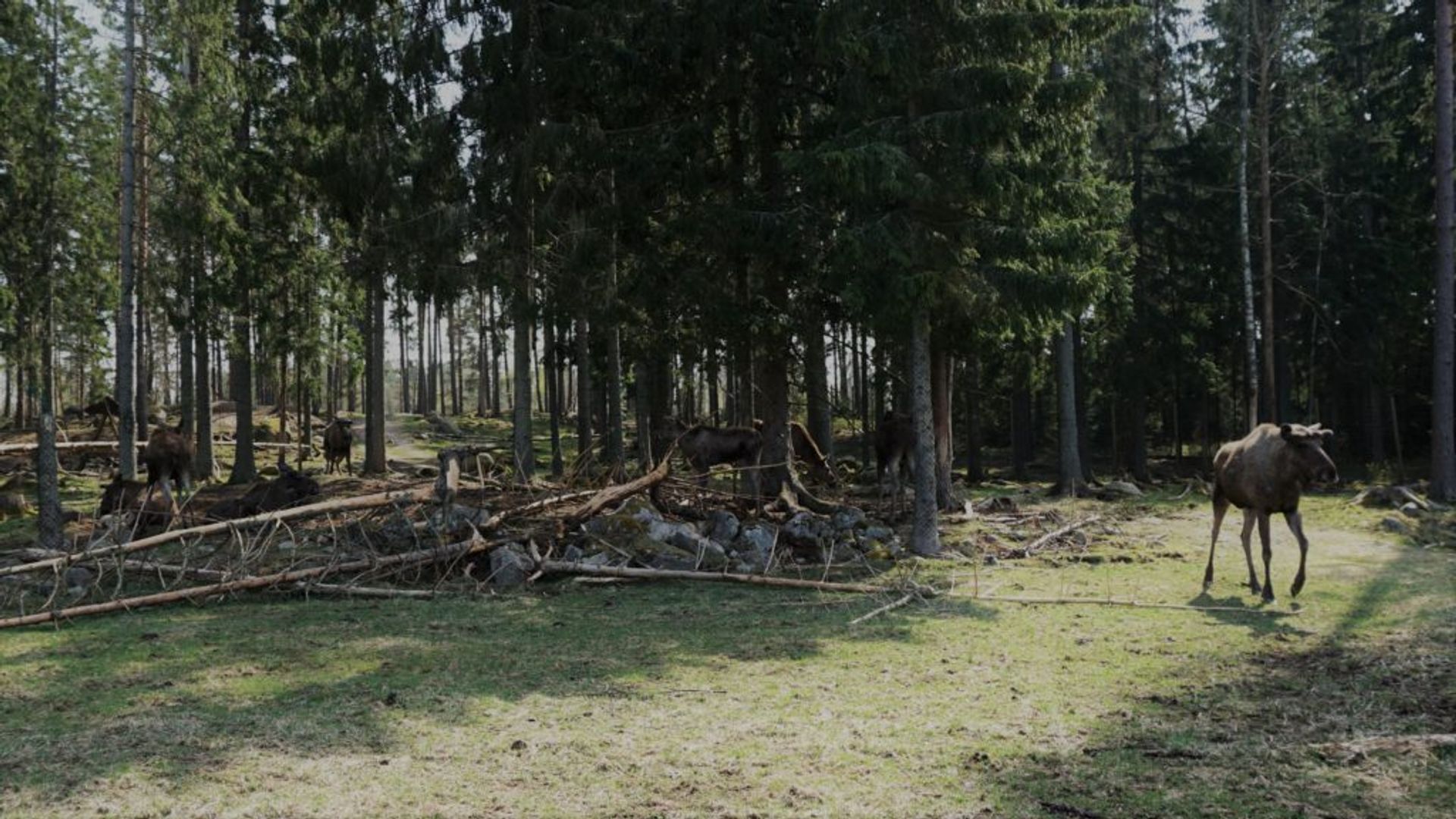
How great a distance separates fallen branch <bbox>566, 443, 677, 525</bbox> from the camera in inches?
473

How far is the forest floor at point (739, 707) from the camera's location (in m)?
4.40

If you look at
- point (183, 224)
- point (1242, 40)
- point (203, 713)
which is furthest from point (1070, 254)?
point (1242, 40)

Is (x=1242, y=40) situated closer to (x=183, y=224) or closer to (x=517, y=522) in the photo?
(x=517, y=522)

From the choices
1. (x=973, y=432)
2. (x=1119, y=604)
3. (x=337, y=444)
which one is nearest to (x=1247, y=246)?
(x=973, y=432)

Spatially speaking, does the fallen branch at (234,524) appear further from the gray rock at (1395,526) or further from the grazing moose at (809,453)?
the gray rock at (1395,526)

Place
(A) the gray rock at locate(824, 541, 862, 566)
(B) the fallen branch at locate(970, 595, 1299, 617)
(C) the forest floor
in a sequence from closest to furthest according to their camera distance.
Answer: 1. (C) the forest floor
2. (B) the fallen branch at locate(970, 595, 1299, 617)
3. (A) the gray rock at locate(824, 541, 862, 566)

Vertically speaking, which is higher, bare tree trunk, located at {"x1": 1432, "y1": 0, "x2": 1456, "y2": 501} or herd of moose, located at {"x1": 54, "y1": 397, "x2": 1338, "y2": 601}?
bare tree trunk, located at {"x1": 1432, "y1": 0, "x2": 1456, "y2": 501}

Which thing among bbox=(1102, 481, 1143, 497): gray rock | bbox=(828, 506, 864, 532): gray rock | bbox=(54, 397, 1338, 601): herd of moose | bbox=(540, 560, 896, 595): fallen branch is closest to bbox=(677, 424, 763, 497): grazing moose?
bbox=(54, 397, 1338, 601): herd of moose

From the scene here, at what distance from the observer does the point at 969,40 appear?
1214 cm

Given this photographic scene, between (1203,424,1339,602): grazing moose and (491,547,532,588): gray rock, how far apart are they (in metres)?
7.50

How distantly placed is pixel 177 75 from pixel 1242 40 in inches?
946

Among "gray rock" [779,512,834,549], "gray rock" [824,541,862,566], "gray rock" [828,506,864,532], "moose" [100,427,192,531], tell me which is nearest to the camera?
"gray rock" [824,541,862,566]

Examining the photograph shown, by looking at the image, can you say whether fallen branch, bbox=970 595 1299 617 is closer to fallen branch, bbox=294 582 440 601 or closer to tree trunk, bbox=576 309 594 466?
fallen branch, bbox=294 582 440 601

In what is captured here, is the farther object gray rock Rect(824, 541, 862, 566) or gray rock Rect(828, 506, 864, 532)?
gray rock Rect(828, 506, 864, 532)
